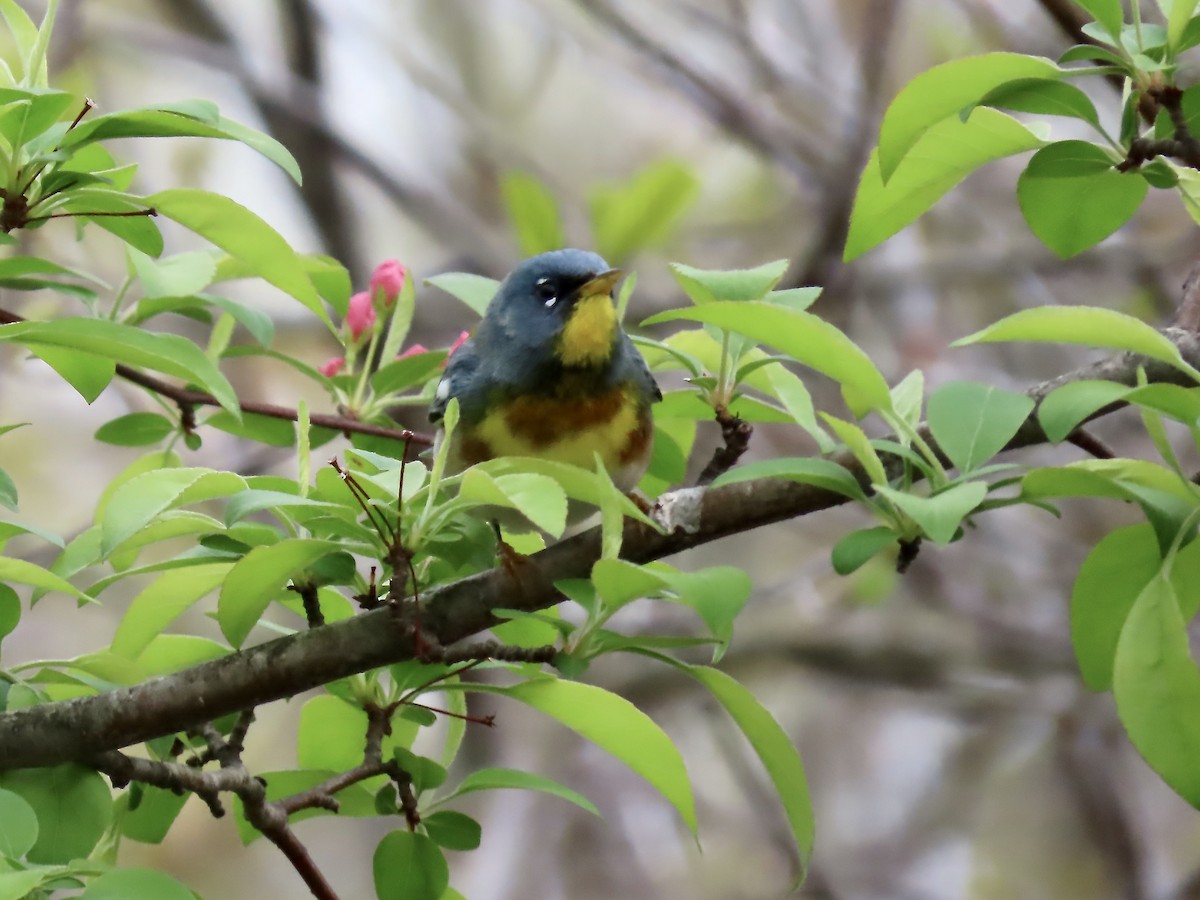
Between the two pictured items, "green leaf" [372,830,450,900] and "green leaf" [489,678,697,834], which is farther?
"green leaf" [372,830,450,900]

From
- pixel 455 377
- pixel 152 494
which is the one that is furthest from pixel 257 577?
pixel 455 377

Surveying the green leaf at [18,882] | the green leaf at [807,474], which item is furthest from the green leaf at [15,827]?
the green leaf at [807,474]

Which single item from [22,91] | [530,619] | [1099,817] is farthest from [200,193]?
[1099,817]

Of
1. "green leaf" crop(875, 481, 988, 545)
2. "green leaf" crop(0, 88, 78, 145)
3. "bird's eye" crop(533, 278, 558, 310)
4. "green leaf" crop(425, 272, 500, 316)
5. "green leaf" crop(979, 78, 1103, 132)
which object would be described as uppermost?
"green leaf" crop(0, 88, 78, 145)

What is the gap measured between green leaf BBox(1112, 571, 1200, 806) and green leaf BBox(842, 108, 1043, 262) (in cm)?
43

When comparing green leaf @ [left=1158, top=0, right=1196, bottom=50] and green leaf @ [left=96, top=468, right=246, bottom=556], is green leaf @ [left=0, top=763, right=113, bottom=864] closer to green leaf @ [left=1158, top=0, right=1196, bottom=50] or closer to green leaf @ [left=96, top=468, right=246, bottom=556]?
green leaf @ [left=96, top=468, right=246, bottom=556]

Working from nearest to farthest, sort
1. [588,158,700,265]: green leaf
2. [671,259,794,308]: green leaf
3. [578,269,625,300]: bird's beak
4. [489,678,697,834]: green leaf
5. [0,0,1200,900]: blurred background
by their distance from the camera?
[489,678,697,834]: green leaf → [671,259,794,308]: green leaf → [578,269,625,300]: bird's beak → [588,158,700,265]: green leaf → [0,0,1200,900]: blurred background

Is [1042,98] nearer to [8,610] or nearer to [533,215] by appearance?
[8,610]

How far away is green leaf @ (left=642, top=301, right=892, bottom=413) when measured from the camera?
97 centimetres

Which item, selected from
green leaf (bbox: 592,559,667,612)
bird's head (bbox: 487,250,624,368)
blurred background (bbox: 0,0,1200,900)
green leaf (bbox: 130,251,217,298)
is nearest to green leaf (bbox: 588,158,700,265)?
blurred background (bbox: 0,0,1200,900)

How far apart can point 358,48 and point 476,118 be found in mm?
752

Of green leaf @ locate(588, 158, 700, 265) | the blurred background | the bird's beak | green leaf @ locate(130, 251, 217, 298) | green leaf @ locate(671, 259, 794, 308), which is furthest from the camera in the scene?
Result: the blurred background

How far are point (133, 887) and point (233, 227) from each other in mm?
584

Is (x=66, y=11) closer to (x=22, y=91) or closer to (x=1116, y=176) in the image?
(x=22, y=91)
